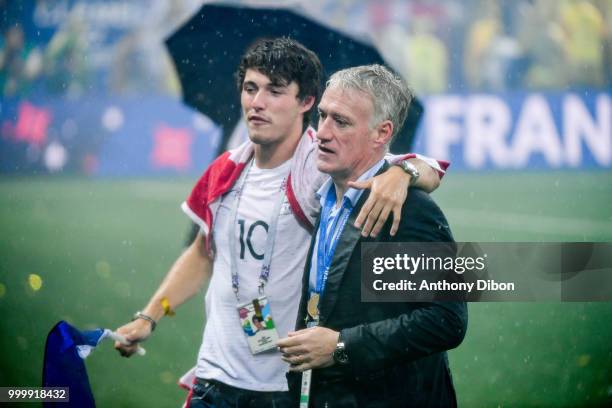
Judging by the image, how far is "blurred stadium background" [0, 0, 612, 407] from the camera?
326 cm

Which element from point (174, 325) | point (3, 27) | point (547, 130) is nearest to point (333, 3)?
point (3, 27)

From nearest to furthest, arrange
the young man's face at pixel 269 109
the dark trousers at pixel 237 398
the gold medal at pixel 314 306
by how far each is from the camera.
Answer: the gold medal at pixel 314 306, the dark trousers at pixel 237 398, the young man's face at pixel 269 109

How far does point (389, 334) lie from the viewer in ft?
6.12

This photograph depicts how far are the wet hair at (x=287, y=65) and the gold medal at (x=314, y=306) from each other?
588 mm

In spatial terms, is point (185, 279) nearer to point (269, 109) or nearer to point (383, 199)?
point (269, 109)

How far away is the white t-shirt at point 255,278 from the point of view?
2.26m

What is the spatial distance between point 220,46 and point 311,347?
1.54m

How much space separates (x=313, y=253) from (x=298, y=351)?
263 millimetres

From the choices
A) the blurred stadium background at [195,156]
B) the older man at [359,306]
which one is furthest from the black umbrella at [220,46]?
the older man at [359,306]

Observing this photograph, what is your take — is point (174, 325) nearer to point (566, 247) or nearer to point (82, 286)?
point (82, 286)

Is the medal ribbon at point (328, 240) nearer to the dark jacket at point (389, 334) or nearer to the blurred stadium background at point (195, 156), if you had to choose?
the dark jacket at point (389, 334)

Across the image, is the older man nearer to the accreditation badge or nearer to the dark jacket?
the dark jacket

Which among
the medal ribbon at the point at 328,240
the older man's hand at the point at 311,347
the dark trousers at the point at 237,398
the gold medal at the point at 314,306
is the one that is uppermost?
the medal ribbon at the point at 328,240

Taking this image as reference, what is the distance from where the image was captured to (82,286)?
347cm
